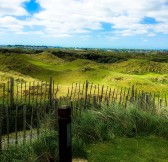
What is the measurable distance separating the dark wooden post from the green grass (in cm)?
251

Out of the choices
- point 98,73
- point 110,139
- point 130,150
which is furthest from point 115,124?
point 98,73

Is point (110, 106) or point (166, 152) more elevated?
point (110, 106)

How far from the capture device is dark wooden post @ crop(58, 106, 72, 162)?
→ 132 inches

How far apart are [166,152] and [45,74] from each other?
23643 mm

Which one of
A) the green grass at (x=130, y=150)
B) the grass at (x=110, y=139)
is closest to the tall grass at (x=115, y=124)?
the grass at (x=110, y=139)

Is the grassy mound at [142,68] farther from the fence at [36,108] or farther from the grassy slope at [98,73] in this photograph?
the fence at [36,108]

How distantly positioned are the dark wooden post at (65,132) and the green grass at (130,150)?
2511 mm

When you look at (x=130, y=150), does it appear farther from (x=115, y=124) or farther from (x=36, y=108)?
(x=36, y=108)

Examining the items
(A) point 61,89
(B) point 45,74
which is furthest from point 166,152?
(B) point 45,74

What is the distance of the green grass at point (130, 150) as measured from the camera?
6016 mm

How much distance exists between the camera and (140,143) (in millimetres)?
6859

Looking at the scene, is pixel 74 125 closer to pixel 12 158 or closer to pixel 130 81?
pixel 12 158

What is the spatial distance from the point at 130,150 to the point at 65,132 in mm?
3351

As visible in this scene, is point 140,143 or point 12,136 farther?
point 12,136
